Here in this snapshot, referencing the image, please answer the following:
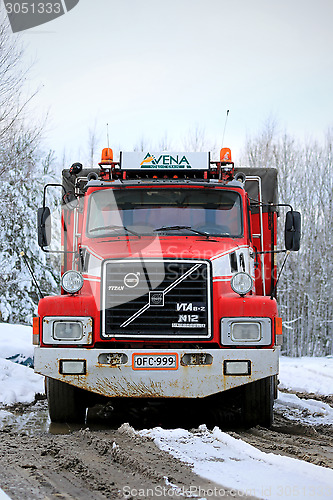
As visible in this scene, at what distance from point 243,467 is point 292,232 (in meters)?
3.84

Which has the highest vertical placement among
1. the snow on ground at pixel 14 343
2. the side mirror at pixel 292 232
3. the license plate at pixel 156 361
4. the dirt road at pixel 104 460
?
the side mirror at pixel 292 232

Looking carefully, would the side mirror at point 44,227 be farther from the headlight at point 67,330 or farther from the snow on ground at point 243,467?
the snow on ground at point 243,467

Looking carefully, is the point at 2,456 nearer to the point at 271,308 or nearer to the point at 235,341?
the point at 235,341

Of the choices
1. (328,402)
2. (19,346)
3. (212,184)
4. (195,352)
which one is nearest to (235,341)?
(195,352)

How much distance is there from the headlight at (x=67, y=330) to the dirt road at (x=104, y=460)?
0.96 m

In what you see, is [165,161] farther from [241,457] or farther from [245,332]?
[241,457]

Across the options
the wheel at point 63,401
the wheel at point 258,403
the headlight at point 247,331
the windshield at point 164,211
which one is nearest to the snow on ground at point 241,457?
the wheel at point 63,401

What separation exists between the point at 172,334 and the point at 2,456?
85.8 inches

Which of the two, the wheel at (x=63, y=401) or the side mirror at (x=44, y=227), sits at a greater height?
the side mirror at (x=44, y=227)

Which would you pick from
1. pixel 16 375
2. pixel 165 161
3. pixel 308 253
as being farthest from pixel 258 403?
pixel 308 253

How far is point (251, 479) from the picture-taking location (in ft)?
14.1

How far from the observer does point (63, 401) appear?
692 cm

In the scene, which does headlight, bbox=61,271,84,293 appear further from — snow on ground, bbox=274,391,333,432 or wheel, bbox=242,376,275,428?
snow on ground, bbox=274,391,333,432

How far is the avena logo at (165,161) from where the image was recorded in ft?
27.7
